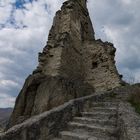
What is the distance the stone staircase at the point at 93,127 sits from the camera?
5.55 m

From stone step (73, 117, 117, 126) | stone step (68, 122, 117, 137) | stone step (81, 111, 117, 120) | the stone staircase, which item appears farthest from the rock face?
stone step (68, 122, 117, 137)

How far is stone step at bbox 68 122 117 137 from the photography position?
5.64 metres

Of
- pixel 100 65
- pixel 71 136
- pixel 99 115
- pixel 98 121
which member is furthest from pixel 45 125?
pixel 100 65

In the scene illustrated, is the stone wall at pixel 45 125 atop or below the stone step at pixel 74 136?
atop

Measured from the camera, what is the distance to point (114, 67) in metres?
→ 16.2

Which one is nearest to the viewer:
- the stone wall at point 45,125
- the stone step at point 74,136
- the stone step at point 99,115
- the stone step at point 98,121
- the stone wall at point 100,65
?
the stone wall at point 45,125

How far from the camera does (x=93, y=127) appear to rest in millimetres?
5898

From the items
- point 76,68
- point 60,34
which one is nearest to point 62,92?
point 76,68

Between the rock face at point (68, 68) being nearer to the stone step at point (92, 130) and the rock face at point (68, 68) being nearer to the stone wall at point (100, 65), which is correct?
the stone wall at point (100, 65)

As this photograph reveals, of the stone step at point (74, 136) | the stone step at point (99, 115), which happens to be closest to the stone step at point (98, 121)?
the stone step at point (99, 115)

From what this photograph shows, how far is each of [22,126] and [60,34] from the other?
11678 millimetres

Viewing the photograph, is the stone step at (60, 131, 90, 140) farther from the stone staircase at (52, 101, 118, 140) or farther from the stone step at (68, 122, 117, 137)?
the stone step at (68, 122, 117, 137)

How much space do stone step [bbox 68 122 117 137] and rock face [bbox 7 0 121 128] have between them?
5.59m

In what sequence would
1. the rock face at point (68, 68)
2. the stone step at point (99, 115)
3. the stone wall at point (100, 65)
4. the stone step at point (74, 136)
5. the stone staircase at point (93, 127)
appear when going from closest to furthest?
1. the stone step at point (74, 136)
2. the stone staircase at point (93, 127)
3. the stone step at point (99, 115)
4. the rock face at point (68, 68)
5. the stone wall at point (100, 65)
